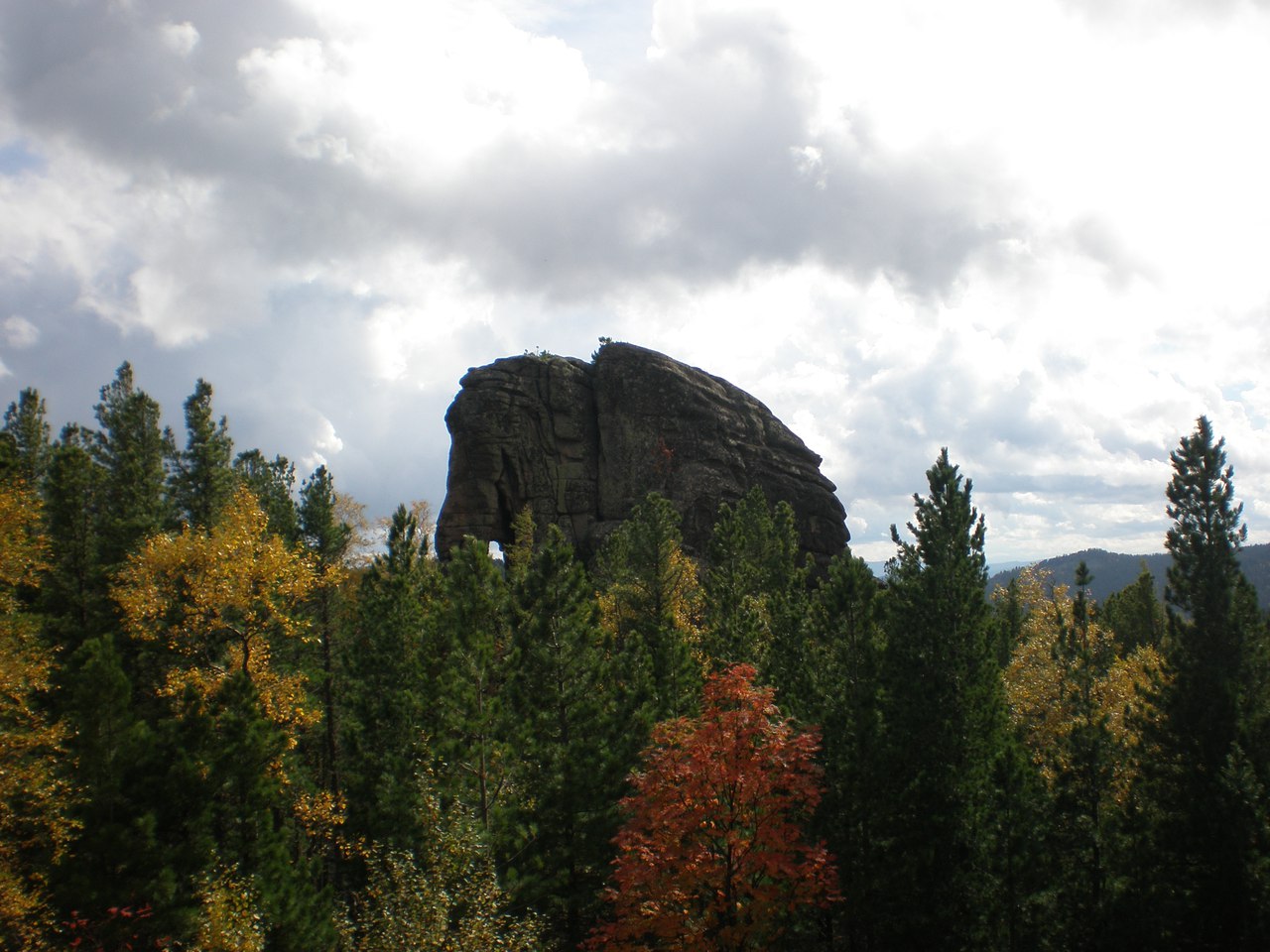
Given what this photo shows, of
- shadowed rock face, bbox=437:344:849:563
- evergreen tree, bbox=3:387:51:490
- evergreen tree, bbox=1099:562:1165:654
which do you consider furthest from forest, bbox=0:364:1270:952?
shadowed rock face, bbox=437:344:849:563

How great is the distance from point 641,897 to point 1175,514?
1902 centimetres

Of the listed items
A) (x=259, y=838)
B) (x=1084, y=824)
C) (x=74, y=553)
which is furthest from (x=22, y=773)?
(x=1084, y=824)

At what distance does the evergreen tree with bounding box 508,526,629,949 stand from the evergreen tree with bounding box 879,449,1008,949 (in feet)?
26.2

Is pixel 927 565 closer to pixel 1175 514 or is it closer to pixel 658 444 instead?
pixel 1175 514

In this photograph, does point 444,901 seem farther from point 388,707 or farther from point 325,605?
point 325,605

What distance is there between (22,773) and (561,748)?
1315 cm

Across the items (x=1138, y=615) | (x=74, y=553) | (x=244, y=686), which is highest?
(x=74, y=553)

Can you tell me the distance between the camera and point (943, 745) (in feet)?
70.9

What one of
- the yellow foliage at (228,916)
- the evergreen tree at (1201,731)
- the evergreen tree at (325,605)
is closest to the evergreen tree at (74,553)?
the evergreen tree at (325,605)

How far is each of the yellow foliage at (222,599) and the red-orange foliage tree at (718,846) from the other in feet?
34.0

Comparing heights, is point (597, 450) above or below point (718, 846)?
above

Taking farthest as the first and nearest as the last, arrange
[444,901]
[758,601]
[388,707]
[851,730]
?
1. [758,601]
2. [388,707]
3. [851,730]
4. [444,901]

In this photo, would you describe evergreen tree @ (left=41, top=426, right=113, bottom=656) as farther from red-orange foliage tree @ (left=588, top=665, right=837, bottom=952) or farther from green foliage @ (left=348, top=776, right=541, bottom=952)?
red-orange foliage tree @ (left=588, top=665, right=837, bottom=952)

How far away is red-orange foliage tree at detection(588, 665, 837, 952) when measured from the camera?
59.9ft
